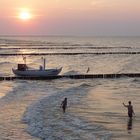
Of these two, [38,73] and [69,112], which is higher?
[38,73]

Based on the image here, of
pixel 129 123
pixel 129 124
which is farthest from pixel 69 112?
pixel 129 124

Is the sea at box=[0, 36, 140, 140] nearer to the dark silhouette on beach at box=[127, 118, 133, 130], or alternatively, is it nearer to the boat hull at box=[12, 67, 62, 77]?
the dark silhouette on beach at box=[127, 118, 133, 130]

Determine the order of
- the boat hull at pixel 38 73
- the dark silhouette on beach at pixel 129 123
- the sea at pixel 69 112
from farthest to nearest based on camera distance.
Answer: the boat hull at pixel 38 73 → the dark silhouette on beach at pixel 129 123 → the sea at pixel 69 112

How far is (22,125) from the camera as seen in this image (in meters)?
22.9

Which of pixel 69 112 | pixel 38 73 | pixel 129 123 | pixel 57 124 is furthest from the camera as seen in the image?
pixel 38 73

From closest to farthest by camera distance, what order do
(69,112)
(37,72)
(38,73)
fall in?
(69,112), (38,73), (37,72)

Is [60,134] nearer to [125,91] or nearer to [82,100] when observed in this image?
[82,100]

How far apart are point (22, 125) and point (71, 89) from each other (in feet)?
59.2

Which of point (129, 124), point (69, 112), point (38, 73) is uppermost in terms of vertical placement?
point (38, 73)

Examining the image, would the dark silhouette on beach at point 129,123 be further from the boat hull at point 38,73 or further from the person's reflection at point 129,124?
the boat hull at point 38,73

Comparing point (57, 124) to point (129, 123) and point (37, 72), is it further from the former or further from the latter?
point (37, 72)

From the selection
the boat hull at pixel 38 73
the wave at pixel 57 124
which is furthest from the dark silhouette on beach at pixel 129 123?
the boat hull at pixel 38 73

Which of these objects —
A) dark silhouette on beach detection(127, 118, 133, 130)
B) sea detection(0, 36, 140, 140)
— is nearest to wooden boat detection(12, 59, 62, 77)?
sea detection(0, 36, 140, 140)

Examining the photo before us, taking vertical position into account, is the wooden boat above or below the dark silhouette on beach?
above
